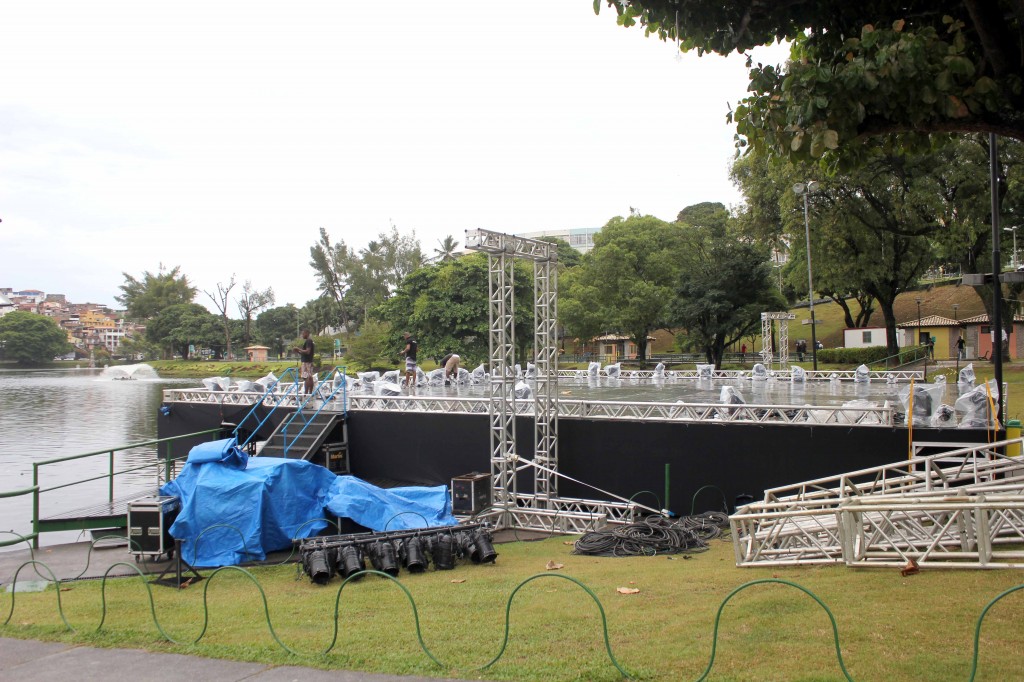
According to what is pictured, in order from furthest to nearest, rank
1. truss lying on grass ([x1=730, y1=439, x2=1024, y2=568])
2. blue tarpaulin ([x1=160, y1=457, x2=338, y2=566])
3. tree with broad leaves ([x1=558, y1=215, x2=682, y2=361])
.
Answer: tree with broad leaves ([x1=558, y1=215, x2=682, y2=361])
blue tarpaulin ([x1=160, y1=457, x2=338, y2=566])
truss lying on grass ([x1=730, y1=439, x2=1024, y2=568])

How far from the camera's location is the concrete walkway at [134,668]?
542 cm

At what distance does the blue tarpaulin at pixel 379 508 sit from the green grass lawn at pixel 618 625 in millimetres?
3584

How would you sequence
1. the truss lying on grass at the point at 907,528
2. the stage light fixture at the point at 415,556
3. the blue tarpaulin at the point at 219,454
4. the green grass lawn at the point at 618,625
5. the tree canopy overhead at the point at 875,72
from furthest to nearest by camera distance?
the blue tarpaulin at the point at 219,454 → the stage light fixture at the point at 415,556 → the truss lying on grass at the point at 907,528 → the tree canopy overhead at the point at 875,72 → the green grass lawn at the point at 618,625

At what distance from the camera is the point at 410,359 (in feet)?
72.1

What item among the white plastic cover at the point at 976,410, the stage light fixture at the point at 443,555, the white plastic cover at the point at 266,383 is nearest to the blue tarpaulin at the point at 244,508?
the stage light fixture at the point at 443,555

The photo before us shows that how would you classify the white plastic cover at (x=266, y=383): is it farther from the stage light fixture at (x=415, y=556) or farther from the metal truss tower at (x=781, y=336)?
the metal truss tower at (x=781, y=336)

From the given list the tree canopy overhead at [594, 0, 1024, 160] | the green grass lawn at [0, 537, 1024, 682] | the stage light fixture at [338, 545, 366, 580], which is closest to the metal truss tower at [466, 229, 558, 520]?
the stage light fixture at [338, 545, 366, 580]

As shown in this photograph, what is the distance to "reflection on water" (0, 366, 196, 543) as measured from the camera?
74.5 ft

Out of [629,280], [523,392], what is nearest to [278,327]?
[629,280]

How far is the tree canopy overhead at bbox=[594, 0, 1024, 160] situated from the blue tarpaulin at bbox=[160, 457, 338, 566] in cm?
975

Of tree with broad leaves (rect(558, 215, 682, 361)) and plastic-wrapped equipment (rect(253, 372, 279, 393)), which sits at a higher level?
tree with broad leaves (rect(558, 215, 682, 361))

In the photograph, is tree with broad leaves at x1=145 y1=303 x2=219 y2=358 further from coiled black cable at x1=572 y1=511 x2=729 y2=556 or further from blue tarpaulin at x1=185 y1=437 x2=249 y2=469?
coiled black cable at x1=572 y1=511 x2=729 y2=556

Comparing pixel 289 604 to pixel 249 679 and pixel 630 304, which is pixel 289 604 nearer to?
pixel 249 679

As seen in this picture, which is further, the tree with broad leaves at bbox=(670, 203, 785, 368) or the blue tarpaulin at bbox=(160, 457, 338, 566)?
the tree with broad leaves at bbox=(670, 203, 785, 368)
